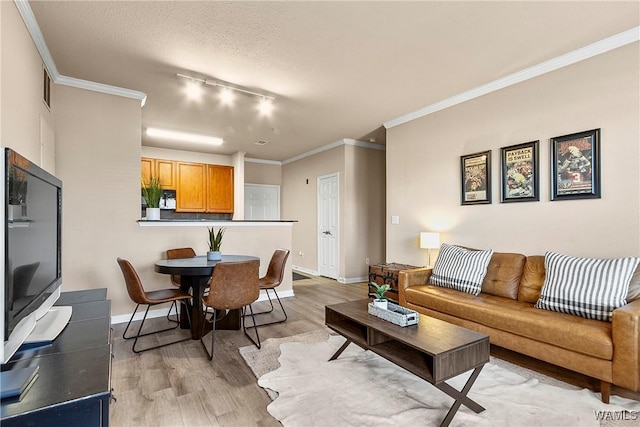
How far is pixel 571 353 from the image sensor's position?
2.14m

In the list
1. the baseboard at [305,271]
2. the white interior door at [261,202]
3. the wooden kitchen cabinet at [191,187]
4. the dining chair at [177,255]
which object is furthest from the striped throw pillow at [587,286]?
the white interior door at [261,202]

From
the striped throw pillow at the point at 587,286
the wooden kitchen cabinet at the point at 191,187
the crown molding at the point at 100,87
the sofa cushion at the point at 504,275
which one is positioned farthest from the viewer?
the wooden kitchen cabinet at the point at 191,187

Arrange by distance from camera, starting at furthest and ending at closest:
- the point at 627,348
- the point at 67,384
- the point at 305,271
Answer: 1. the point at 305,271
2. the point at 627,348
3. the point at 67,384

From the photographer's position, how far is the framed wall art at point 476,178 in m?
3.61

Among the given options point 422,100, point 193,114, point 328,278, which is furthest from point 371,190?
point 193,114

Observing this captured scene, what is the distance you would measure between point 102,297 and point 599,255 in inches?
149

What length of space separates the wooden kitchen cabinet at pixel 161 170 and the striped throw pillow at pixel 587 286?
608 cm

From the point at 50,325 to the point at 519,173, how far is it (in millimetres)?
3832

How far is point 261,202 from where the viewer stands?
7684 millimetres

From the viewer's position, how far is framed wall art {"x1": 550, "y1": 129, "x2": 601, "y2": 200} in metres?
2.79

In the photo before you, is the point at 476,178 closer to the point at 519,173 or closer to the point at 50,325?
the point at 519,173

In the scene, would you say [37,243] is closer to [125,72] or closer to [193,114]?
[125,72]

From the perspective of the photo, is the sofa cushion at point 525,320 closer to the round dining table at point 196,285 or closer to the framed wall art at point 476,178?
the framed wall art at point 476,178

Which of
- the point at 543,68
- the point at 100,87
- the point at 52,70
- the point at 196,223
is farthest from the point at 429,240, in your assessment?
the point at 52,70
